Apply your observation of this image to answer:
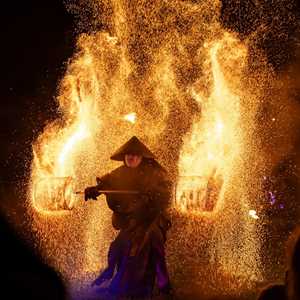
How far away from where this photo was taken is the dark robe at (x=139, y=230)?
6977 mm

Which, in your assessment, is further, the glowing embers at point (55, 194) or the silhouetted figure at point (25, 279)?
the glowing embers at point (55, 194)

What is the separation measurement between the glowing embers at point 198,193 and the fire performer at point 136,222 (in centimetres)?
30

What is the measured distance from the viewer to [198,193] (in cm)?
727

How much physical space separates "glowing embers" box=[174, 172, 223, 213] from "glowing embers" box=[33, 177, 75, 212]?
5.37ft

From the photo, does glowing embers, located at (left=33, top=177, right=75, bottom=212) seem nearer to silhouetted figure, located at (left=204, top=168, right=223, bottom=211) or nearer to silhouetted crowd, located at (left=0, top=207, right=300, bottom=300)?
silhouetted figure, located at (left=204, top=168, right=223, bottom=211)

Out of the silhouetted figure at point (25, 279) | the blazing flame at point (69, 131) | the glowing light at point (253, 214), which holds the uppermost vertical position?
the blazing flame at point (69, 131)

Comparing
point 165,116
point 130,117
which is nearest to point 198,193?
point 130,117

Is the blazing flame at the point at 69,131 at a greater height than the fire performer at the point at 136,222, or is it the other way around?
the blazing flame at the point at 69,131

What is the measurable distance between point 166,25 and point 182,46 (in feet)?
2.25

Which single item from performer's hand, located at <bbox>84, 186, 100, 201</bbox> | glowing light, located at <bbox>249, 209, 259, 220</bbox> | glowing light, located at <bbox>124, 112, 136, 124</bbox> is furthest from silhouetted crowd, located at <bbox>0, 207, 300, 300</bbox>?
glowing light, located at <bbox>249, 209, 259, 220</bbox>

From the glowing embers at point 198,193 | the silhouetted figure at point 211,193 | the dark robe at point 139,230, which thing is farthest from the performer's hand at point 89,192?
the silhouetted figure at point 211,193

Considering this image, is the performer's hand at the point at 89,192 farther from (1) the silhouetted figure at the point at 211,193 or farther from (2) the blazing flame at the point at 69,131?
(2) the blazing flame at the point at 69,131

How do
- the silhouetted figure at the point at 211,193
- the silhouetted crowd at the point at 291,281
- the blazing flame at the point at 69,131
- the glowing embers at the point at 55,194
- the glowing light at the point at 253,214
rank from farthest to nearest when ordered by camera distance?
the glowing light at the point at 253,214, the blazing flame at the point at 69,131, the glowing embers at the point at 55,194, the silhouetted figure at the point at 211,193, the silhouetted crowd at the point at 291,281

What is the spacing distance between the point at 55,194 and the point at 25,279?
4.66 m
